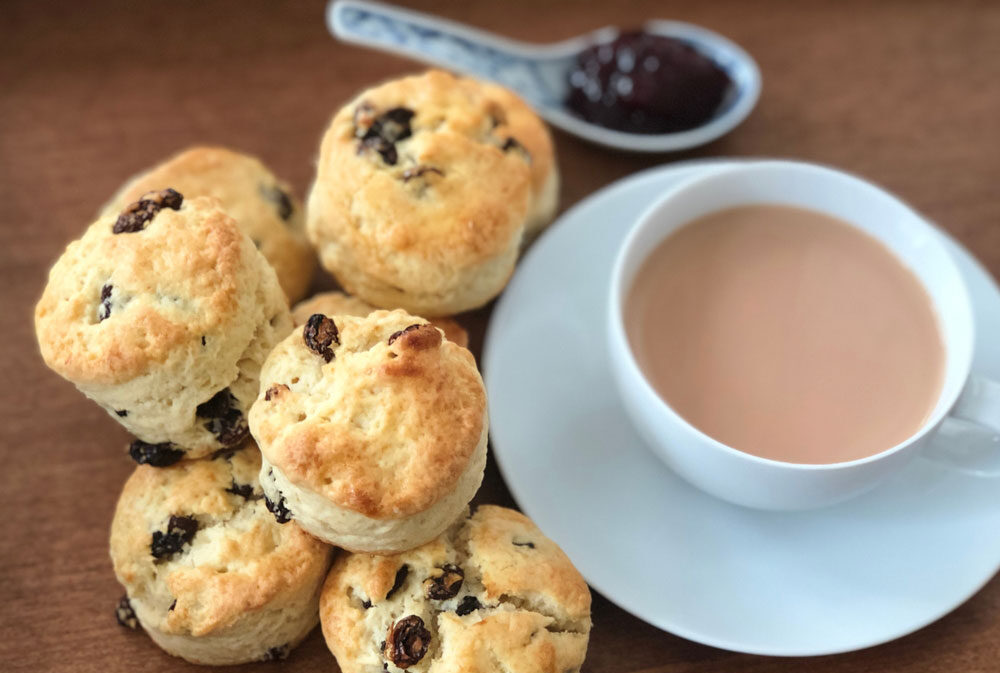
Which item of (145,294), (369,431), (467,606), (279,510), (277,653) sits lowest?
(277,653)

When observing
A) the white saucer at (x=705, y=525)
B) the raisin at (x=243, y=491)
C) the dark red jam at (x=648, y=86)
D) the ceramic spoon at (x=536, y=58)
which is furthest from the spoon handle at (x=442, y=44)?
the raisin at (x=243, y=491)

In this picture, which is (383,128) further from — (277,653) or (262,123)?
(277,653)

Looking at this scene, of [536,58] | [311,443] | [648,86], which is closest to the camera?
[311,443]

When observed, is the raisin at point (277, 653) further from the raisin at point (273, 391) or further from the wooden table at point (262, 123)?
the raisin at point (273, 391)

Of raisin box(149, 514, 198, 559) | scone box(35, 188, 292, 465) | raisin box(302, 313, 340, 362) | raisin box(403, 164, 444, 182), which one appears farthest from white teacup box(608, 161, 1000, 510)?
raisin box(149, 514, 198, 559)

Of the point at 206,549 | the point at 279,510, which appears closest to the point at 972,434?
the point at 279,510

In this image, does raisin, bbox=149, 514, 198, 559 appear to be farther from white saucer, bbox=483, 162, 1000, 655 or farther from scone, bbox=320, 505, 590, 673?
white saucer, bbox=483, 162, 1000, 655
